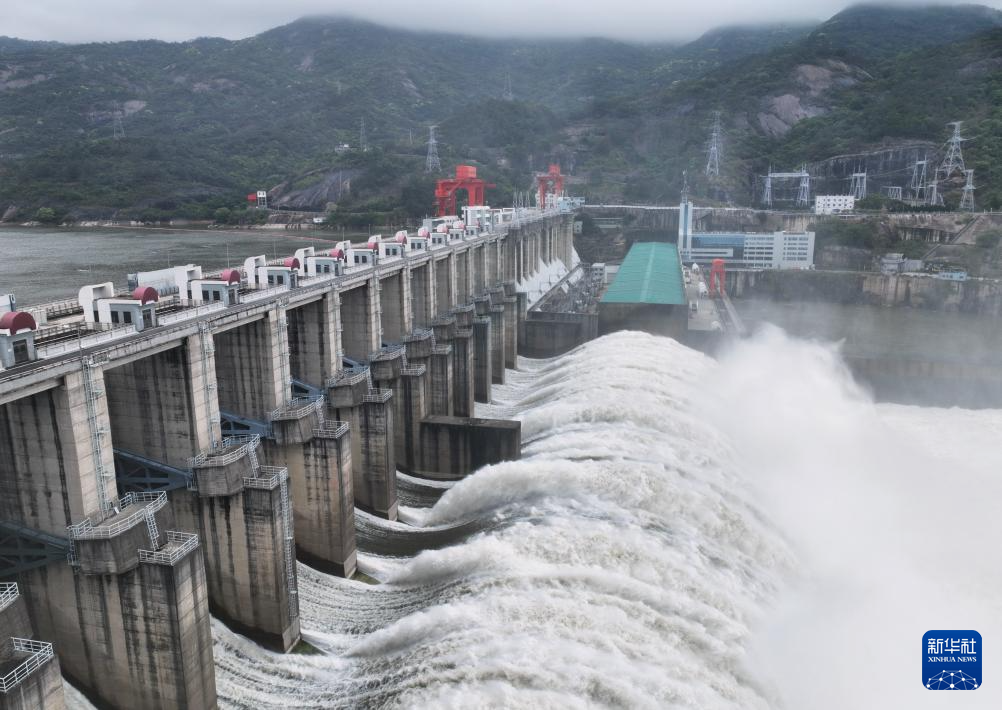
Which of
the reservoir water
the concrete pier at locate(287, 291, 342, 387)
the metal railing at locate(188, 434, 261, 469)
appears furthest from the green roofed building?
the metal railing at locate(188, 434, 261, 469)

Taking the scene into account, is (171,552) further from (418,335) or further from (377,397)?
(418,335)

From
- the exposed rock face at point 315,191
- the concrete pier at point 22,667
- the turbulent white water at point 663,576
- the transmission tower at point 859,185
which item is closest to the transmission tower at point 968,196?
the transmission tower at point 859,185

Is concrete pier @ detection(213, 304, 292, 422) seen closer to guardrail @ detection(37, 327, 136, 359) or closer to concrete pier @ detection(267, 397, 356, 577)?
concrete pier @ detection(267, 397, 356, 577)

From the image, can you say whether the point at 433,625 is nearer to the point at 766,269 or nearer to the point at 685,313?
the point at 685,313

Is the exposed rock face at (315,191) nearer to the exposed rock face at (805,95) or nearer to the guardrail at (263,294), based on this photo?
the exposed rock face at (805,95)

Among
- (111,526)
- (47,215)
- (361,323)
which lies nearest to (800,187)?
(47,215)

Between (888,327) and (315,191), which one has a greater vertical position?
(315,191)
